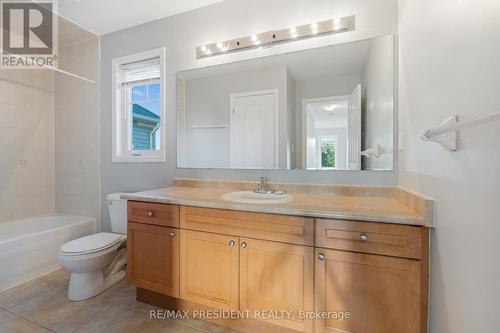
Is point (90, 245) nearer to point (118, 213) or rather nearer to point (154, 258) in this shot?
point (118, 213)

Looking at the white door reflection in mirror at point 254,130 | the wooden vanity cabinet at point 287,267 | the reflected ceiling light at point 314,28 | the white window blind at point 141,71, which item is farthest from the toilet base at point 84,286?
the reflected ceiling light at point 314,28

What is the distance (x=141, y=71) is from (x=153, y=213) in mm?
1636

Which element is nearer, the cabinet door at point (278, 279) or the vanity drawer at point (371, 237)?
the vanity drawer at point (371, 237)

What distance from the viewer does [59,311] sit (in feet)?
5.39

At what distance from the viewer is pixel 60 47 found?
A: 2.68 m

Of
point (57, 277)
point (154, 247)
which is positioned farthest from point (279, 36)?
point (57, 277)

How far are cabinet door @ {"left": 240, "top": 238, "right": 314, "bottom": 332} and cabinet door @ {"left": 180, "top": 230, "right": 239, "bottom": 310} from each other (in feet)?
0.21

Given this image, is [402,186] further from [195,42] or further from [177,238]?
[195,42]

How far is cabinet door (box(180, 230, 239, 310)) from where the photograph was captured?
1.37 m

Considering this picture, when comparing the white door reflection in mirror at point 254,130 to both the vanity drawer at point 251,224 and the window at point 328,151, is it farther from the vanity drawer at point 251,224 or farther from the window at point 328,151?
the vanity drawer at point 251,224

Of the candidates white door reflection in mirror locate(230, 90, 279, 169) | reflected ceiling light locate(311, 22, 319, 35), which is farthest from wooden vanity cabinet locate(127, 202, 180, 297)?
reflected ceiling light locate(311, 22, 319, 35)

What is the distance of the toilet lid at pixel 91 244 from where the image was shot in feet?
5.65

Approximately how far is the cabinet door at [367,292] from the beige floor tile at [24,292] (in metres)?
2.20

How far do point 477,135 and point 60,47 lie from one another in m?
3.74
